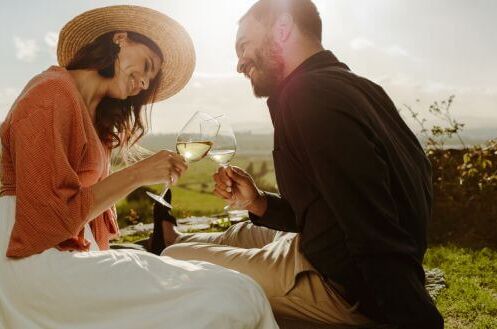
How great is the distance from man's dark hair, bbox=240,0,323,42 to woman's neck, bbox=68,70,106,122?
3.50 feet

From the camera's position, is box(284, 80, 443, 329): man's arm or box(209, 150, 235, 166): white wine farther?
box(209, 150, 235, 166): white wine

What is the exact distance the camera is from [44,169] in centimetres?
237

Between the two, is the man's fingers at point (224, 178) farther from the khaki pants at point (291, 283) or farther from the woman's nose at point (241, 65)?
the woman's nose at point (241, 65)

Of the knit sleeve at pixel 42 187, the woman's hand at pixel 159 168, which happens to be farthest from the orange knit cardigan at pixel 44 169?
the woman's hand at pixel 159 168

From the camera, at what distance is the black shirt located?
2205 mm

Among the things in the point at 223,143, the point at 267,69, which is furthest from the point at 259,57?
the point at 223,143

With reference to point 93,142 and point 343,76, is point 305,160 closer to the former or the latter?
point 343,76

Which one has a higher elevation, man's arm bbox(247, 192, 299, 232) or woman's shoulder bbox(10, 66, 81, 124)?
woman's shoulder bbox(10, 66, 81, 124)

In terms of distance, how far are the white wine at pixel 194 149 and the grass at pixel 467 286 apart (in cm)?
277

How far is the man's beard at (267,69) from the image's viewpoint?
325 cm

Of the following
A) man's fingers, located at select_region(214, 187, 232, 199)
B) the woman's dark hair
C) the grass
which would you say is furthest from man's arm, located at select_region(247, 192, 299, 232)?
the grass

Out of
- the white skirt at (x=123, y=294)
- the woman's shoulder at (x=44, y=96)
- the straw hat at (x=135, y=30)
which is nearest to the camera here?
the white skirt at (x=123, y=294)

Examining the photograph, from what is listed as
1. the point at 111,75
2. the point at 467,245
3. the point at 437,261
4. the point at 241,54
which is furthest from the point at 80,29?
the point at 467,245

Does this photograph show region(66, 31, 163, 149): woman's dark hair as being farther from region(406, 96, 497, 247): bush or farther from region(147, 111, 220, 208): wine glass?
region(406, 96, 497, 247): bush
